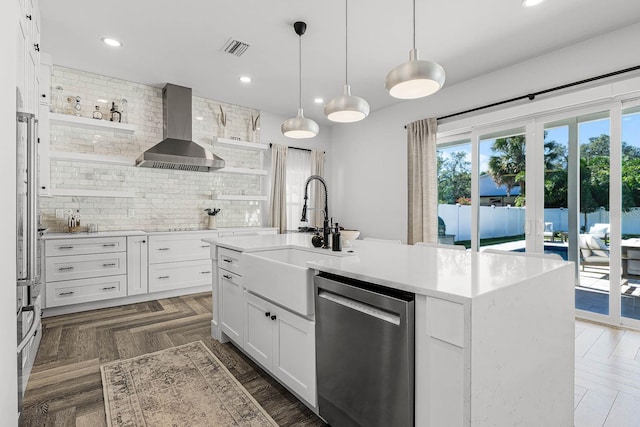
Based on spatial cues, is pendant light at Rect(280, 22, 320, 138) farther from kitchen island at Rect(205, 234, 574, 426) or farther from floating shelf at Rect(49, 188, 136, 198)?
floating shelf at Rect(49, 188, 136, 198)

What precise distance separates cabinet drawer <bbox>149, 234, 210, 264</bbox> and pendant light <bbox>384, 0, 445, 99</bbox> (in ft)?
11.0

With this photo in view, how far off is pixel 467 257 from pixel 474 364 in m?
0.96

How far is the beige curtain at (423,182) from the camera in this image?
4602 millimetres

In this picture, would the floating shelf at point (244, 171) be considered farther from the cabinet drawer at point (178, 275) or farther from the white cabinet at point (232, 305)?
the white cabinet at point (232, 305)

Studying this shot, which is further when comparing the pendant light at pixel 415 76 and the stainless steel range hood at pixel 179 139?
the stainless steel range hood at pixel 179 139

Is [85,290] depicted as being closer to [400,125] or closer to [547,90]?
[400,125]

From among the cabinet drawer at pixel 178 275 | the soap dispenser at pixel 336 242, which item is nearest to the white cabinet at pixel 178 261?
the cabinet drawer at pixel 178 275

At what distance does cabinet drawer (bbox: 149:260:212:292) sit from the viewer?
4129 millimetres

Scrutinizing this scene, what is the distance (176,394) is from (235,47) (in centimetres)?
324

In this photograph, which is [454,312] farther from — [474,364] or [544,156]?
Result: [544,156]

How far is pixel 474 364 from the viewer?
1.07 metres

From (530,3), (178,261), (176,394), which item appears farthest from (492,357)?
(178,261)

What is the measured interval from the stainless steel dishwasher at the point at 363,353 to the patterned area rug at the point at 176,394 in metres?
0.50

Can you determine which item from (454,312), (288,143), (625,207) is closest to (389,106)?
(288,143)
